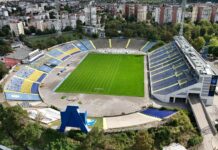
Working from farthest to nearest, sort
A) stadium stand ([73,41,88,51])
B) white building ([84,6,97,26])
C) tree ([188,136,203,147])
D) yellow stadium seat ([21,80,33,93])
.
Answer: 1. white building ([84,6,97,26])
2. stadium stand ([73,41,88,51])
3. yellow stadium seat ([21,80,33,93])
4. tree ([188,136,203,147])

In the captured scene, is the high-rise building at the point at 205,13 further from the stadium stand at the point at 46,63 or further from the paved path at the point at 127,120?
the paved path at the point at 127,120

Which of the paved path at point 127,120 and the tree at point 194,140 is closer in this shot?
the tree at point 194,140

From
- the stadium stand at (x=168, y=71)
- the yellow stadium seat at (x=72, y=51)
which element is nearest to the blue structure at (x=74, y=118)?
the stadium stand at (x=168, y=71)

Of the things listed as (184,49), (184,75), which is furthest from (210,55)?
(184,75)

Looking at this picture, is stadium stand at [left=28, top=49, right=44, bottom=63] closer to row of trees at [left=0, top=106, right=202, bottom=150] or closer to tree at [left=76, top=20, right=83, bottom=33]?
tree at [left=76, top=20, right=83, bottom=33]

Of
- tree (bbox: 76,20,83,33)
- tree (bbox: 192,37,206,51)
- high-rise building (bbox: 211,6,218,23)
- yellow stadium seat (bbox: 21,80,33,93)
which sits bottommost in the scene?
yellow stadium seat (bbox: 21,80,33,93)

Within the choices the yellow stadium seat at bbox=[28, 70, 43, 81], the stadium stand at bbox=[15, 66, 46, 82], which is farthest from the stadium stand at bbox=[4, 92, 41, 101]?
the yellow stadium seat at bbox=[28, 70, 43, 81]

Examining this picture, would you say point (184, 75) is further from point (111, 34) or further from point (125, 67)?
point (111, 34)
